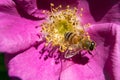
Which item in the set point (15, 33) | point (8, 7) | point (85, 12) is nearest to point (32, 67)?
point (15, 33)

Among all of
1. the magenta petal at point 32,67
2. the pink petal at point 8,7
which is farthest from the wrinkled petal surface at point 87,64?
the pink petal at point 8,7

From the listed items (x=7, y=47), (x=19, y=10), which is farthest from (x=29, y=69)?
(x=19, y=10)

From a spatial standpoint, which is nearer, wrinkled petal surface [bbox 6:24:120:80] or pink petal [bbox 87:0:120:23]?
wrinkled petal surface [bbox 6:24:120:80]

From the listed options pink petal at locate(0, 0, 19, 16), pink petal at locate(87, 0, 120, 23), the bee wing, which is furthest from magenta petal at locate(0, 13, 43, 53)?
pink petal at locate(87, 0, 120, 23)

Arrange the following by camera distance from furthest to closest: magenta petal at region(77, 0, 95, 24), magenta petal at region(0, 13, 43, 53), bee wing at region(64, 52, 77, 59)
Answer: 1. magenta petal at region(77, 0, 95, 24)
2. bee wing at region(64, 52, 77, 59)
3. magenta petal at region(0, 13, 43, 53)

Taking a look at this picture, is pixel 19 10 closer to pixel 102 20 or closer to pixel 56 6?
pixel 56 6

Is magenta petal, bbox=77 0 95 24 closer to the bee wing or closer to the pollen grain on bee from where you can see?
the pollen grain on bee
